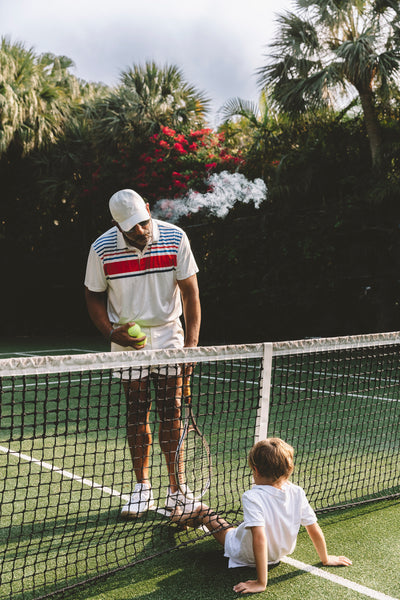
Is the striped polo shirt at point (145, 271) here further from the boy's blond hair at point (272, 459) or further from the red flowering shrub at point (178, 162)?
the red flowering shrub at point (178, 162)

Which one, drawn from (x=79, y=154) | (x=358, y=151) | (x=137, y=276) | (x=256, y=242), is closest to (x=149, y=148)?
(x=79, y=154)

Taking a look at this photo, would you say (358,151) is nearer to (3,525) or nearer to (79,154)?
(79,154)

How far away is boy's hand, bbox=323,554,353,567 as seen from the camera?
3.14m

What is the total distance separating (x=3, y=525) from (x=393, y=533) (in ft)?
7.76

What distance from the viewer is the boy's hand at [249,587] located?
284 centimetres

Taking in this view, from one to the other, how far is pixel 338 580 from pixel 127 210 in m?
2.23

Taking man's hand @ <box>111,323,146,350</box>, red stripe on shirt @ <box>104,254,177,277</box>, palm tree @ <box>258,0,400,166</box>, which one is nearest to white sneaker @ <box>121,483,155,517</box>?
man's hand @ <box>111,323,146,350</box>

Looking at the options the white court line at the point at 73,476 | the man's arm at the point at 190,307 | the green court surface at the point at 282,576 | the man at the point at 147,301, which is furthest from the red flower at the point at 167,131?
the green court surface at the point at 282,576

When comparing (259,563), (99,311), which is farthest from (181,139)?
(259,563)

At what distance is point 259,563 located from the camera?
9.36 feet

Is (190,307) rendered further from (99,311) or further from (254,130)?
(254,130)

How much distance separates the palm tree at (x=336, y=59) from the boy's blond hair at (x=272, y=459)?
11.1 metres

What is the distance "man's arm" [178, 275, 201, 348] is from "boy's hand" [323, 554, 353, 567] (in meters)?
1.38

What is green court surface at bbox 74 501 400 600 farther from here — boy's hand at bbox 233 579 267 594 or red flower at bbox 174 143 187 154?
red flower at bbox 174 143 187 154
